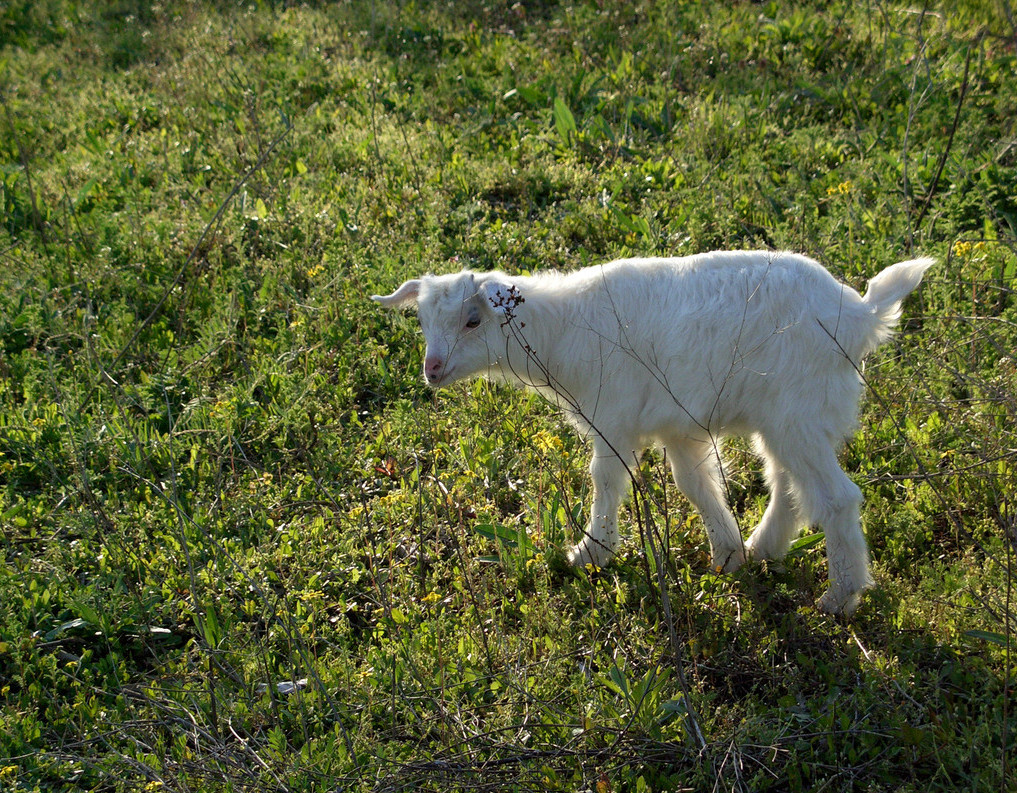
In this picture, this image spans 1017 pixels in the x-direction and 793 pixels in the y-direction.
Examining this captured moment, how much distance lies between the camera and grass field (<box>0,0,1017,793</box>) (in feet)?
11.2

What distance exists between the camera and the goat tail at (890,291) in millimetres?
3768

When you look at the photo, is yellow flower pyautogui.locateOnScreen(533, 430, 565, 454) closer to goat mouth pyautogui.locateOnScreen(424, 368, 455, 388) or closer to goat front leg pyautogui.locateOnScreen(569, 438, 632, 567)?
goat front leg pyautogui.locateOnScreen(569, 438, 632, 567)

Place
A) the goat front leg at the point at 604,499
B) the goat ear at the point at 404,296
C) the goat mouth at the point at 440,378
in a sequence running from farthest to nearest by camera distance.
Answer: the goat ear at the point at 404,296, the goat mouth at the point at 440,378, the goat front leg at the point at 604,499

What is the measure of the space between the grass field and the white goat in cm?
21

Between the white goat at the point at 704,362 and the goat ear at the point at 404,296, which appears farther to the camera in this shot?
the goat ear at the point at 404,296

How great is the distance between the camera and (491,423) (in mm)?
5301

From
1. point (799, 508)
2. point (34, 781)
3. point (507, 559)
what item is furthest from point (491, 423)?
point (34, 781)

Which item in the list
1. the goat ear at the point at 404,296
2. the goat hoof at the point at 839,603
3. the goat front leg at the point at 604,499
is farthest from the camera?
the goat ear at the point at 404,296

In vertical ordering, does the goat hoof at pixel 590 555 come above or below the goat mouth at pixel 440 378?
below

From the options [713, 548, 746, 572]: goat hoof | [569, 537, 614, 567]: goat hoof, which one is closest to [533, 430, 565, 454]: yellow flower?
[569, 537, 614, 567]: goat hoof

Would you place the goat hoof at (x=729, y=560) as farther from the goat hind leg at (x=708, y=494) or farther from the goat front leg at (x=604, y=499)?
the goat front leg at (x=604, y=499)

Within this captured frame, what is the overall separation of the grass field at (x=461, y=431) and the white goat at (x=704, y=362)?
0.69ft

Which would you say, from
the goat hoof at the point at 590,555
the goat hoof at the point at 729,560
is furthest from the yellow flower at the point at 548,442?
the goat hoof at the point at 729,560

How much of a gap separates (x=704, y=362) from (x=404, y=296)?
1603 millimetres
